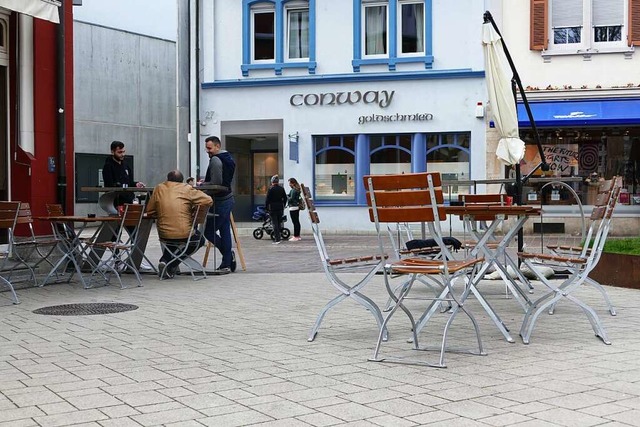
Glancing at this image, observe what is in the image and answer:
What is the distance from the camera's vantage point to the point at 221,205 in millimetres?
11352

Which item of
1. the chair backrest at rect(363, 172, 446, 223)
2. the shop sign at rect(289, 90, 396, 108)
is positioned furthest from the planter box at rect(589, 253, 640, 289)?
the shop sign at rect(289, 90, 396, 108)

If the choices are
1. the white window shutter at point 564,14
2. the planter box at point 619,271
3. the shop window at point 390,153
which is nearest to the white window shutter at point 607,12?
the white window shutter at point 564,14

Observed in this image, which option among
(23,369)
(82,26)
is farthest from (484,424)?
(82,26)

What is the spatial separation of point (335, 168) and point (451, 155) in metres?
3.47

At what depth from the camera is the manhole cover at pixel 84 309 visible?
750cm

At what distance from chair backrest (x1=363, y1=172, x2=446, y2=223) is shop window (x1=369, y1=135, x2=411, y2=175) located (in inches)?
733

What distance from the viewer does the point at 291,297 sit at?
28.4 ft

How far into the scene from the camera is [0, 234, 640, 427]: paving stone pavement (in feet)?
13.0

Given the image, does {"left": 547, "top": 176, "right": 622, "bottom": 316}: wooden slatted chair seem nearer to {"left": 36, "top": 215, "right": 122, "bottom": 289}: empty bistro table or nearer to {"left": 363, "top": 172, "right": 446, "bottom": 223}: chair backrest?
{"left": 363, "top": 172, "right": 446, "bottom": 223}: chair backrest

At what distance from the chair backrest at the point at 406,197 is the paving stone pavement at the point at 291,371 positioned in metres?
0.94

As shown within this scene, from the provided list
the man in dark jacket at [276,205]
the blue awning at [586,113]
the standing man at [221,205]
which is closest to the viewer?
the standing man at [221,205]

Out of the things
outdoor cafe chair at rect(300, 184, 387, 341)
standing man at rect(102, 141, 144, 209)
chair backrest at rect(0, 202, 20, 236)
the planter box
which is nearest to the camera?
outdoor cafe chair at rect(300, 184, 387, 341)

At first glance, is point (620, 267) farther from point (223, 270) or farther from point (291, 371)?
point (291, 371)

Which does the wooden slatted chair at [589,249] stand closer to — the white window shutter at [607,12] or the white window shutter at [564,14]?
the white window shutter at [564,14]
